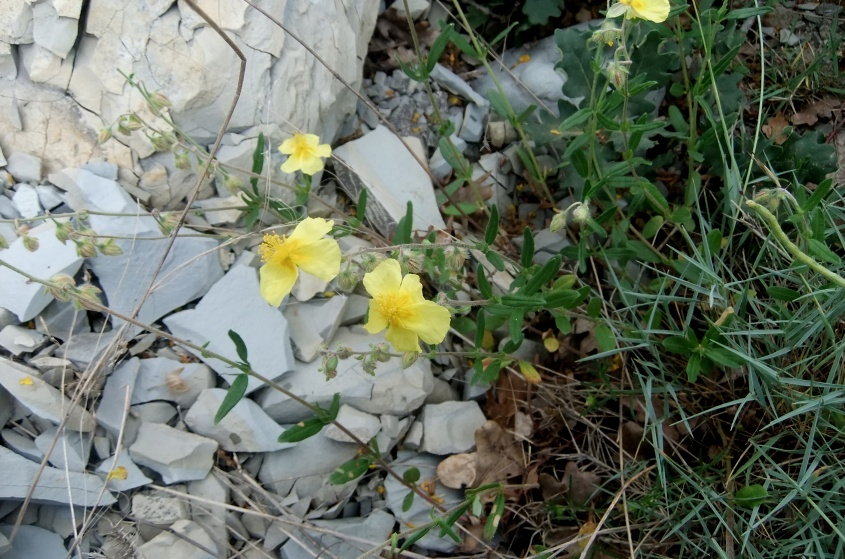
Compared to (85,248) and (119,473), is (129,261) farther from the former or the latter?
(119,473)

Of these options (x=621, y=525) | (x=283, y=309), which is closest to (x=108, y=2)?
(x=283, y=309)

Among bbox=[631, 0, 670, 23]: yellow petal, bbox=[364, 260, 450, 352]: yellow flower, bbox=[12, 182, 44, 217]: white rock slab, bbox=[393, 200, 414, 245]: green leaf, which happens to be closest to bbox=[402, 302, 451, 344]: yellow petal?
bbox=[364, 260, 450, 352]: yellow flower

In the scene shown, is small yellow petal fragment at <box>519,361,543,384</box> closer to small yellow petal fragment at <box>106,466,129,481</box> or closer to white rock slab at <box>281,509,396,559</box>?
white rock slab at <box>281,509,396,559</box>

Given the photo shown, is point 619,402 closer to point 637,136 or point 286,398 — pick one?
point 637,136

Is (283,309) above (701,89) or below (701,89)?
below

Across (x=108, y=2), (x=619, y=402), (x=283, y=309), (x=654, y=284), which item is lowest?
(x=619, y=402)

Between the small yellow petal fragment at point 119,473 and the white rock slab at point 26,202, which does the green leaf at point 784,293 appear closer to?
the small yellow petal fragment at point 119,473

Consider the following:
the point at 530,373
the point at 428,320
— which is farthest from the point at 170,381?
the point at 530,373
